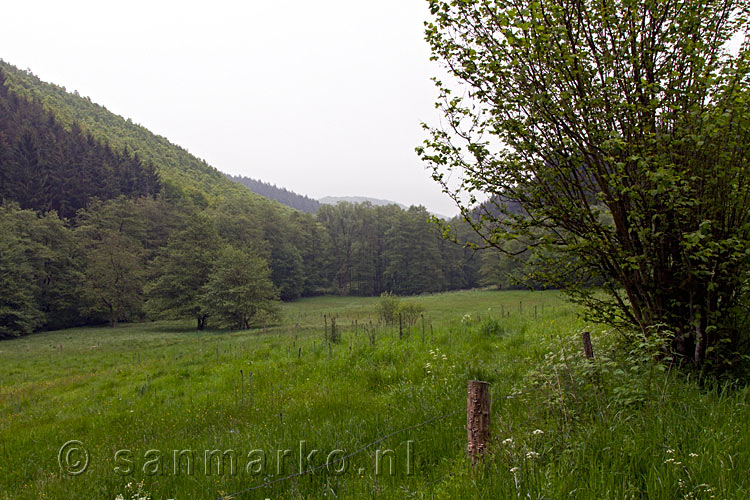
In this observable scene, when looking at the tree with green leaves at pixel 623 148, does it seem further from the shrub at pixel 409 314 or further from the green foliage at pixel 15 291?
the green foliage at pixel 15 291

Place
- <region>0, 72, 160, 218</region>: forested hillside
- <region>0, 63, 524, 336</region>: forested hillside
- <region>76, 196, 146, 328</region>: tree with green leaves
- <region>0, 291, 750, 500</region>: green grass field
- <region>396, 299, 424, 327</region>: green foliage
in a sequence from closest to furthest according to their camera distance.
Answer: <region>0, 291, 750, 500</region>: green grass field
<region>396, 299, 424, 327</region>: green foliage
<region>0, 63, 524, 336</region>: forested hillside
<region>76, 196, 146, 328</region>: tree with green leaves
<region>0, 72, 160, 218</region>: forested hillside

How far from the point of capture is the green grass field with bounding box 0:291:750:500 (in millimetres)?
2797

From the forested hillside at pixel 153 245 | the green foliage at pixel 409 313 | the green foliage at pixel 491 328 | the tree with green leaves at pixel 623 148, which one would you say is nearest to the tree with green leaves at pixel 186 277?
the forested hillside at pixel 153 245

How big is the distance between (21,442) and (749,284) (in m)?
11.5

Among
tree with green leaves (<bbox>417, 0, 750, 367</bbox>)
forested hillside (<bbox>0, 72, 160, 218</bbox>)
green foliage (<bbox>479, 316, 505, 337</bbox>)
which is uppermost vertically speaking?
forested hillside (<bbox>0, 72, 160, 218</bbox>)

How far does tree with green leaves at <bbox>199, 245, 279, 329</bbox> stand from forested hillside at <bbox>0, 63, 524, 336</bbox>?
120 mm

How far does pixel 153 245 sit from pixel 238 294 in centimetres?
3202

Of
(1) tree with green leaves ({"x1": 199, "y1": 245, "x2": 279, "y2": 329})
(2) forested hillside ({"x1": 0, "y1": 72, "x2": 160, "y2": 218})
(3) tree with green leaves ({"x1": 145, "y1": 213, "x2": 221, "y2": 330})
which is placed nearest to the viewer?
(1) tree with green leaves ({"x1": 199, "y1": 245, "x2": 279, "y2": 329})

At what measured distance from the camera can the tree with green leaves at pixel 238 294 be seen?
1366 inches

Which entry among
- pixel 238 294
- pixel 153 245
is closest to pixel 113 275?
pixel 153 245

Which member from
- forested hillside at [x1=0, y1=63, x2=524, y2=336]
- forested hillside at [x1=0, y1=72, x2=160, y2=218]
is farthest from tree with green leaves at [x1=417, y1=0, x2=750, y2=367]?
forested hillside at [x1=0, y1=72, x2=160, y2=218]

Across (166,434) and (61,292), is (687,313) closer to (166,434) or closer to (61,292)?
(166,434)

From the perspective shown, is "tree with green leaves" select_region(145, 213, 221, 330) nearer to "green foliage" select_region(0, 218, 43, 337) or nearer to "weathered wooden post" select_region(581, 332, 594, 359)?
"green foliage" select_region(0, 218, 43, 337)

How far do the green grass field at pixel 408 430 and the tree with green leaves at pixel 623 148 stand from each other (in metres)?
1.06
